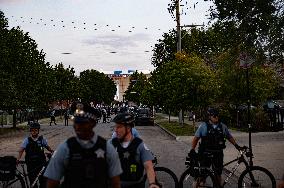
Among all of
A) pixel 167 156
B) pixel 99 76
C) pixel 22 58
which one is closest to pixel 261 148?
pixel 167 156

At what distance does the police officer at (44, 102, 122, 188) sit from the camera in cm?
422

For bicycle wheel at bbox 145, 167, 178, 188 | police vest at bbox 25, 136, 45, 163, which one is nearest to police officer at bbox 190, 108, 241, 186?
bicycle wheel at bbox 145, 167, 178, 188

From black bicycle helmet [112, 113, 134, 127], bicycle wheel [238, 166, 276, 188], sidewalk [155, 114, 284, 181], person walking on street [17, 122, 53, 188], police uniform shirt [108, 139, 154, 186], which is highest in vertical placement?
black bicycle helmet [112, 113, 134, 127]

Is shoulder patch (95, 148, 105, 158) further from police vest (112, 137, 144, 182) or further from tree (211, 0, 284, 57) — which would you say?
tree (211, 0, 284, 57)

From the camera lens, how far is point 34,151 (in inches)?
354

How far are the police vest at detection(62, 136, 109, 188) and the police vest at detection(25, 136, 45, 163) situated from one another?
4.87m

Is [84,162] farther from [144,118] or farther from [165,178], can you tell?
[144,118]

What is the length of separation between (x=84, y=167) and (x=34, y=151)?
501 cm

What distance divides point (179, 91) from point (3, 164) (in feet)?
78.2

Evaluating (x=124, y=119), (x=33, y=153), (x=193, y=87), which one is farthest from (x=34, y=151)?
(x=193, y=87)

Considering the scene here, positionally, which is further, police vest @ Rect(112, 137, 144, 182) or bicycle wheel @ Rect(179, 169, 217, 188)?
bicycle wheel @ Rect(179, 169, 217, 188)

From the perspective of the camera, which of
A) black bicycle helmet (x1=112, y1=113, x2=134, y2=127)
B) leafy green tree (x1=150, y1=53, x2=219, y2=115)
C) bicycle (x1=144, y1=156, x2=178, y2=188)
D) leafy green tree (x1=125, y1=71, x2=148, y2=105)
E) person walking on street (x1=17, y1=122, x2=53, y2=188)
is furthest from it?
Answer: leafy green tree (x1=125, y1=71, x2=148, y2=105)

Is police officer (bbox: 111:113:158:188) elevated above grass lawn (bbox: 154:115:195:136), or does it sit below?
above

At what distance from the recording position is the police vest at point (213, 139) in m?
8.87
